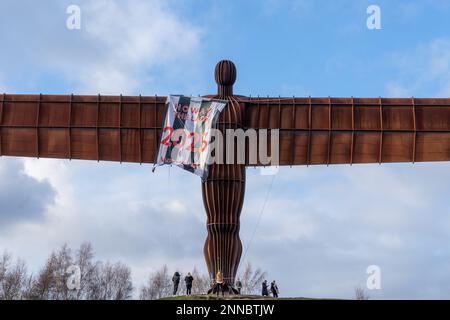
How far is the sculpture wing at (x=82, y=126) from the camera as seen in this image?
34.3m

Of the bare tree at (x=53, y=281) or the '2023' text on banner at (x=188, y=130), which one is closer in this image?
the '2023' text on banner at (x=188, y=130)

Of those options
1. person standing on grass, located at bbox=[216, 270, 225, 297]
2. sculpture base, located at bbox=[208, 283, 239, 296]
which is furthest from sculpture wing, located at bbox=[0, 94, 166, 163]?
sculpture base, located at bbox=[208, 283, 239, 296]

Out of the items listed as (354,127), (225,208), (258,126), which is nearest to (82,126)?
(225,208)

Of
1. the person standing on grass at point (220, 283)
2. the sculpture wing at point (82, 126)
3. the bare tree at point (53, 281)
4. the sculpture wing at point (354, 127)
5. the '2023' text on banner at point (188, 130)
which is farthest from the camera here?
the bare tree at point (53, 281)

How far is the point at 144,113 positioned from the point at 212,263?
7.83m

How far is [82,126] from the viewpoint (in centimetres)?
3447

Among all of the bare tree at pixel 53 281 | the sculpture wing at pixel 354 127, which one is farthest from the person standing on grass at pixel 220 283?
the bare tree at pixel 53 281

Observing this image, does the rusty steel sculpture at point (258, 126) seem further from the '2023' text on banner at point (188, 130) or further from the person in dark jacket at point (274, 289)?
the person in dark jacket at point (274, 289)

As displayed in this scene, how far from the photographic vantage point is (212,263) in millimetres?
32625

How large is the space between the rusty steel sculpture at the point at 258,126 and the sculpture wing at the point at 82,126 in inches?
1.9

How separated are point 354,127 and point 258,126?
4.64 m

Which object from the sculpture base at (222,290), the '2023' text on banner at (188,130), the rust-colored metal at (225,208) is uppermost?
the '2023' text on banner at (188,130)
